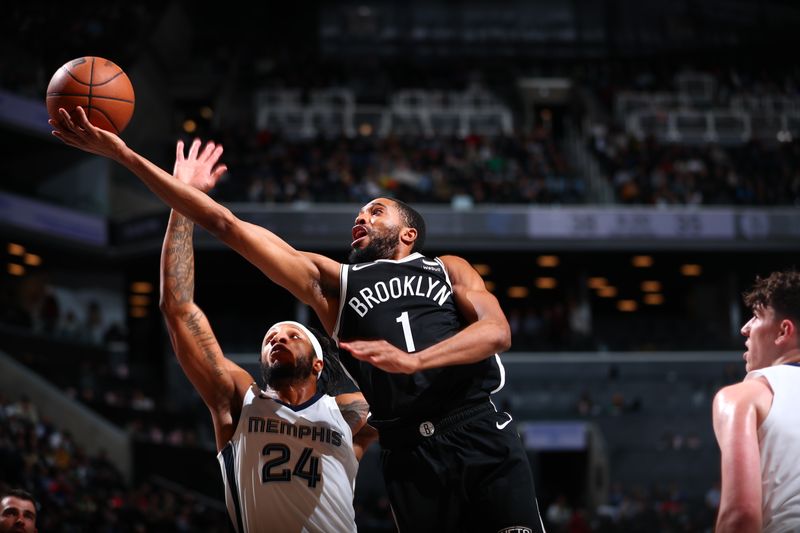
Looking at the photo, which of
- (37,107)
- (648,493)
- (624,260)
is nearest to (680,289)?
(624,260)

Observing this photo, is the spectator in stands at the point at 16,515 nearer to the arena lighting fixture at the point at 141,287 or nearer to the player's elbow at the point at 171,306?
the player's elbow at the point at 171,306

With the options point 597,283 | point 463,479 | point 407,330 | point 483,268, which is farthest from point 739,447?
point 597,283

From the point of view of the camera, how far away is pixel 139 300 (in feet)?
88.4

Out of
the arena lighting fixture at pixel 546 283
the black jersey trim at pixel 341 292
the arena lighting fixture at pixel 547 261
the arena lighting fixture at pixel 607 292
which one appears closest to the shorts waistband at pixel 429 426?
the black jersey trim at pixel 341 292

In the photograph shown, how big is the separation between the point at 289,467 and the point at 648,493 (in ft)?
47.8

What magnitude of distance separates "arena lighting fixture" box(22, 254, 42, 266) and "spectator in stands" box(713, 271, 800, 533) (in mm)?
23535

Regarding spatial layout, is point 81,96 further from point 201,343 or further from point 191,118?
point 191,118

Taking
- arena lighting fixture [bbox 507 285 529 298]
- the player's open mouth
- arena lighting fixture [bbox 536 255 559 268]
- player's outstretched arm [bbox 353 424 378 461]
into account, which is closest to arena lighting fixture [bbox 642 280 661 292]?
arena lighting fixture [bbox 536 255 559 268]

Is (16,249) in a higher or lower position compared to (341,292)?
lower

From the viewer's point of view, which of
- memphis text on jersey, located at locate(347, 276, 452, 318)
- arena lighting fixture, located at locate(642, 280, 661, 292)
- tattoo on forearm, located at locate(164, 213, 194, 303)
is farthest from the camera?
arena lighting fixture, located at locate(642, 280, 661, 292)

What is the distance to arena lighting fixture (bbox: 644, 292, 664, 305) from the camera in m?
27.8

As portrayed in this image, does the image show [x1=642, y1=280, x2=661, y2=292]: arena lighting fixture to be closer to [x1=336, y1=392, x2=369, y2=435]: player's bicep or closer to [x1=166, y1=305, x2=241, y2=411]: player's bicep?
[x1=336, y1=392, x2=369, y2=435]: player's bicep

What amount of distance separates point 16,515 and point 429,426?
7.83 ft

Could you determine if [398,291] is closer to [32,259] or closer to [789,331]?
[789,331]
